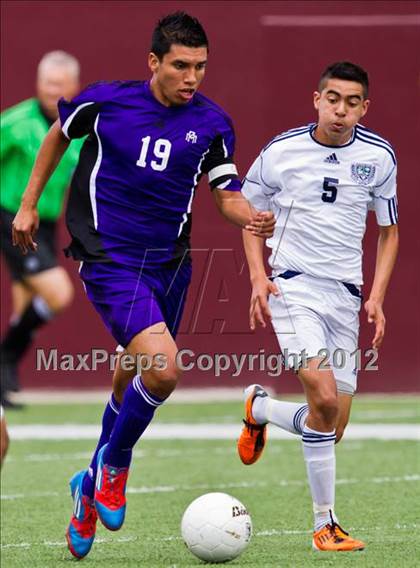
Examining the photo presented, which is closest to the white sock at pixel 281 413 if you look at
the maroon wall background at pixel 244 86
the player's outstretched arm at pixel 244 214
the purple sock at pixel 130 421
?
the purple sock at pixel 130 421

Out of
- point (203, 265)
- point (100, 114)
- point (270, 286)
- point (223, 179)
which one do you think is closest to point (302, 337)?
point (270, 286)

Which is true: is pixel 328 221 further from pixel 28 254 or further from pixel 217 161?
pixel 28 254

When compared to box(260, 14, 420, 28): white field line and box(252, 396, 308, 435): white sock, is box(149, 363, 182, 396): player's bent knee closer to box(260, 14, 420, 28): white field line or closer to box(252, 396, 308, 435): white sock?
box(252, 396, 308, 435): white sock

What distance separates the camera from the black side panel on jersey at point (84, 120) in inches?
271

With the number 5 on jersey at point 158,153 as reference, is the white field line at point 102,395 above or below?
below

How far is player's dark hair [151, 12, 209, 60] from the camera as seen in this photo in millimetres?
6742

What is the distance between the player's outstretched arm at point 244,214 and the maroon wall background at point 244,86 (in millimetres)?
7704

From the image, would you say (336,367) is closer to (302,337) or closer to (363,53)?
(302,337)

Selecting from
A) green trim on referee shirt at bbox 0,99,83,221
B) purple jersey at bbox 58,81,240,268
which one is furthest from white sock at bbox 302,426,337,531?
green trim on referee shirt at bbox 0,99,83,221

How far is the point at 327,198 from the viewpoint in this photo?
24.2 feet

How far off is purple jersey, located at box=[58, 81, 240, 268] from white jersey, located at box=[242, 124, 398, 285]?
595mm

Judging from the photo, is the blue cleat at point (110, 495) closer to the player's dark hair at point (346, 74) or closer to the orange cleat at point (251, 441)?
the orange cleat at point (251, 441)

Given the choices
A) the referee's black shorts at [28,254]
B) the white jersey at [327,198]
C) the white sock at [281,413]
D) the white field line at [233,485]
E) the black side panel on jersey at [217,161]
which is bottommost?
the referee's black shorts at [28,254]

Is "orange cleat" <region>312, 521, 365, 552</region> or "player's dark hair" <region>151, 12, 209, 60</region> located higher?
"player's dark hair" <region>151, 12, 209, 60</region>
